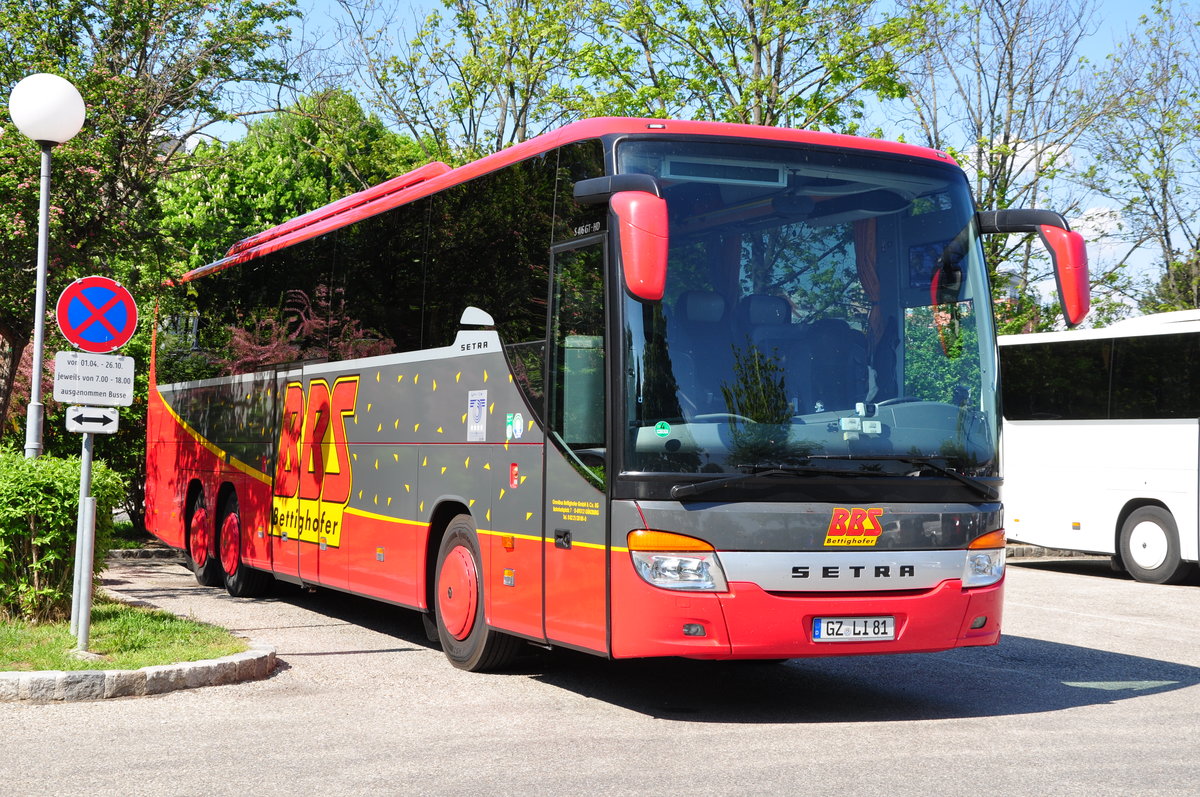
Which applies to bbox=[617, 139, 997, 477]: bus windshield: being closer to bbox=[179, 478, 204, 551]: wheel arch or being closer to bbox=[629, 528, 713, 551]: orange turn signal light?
bbox=[629, 528, 713, 551]: orange turn signal light

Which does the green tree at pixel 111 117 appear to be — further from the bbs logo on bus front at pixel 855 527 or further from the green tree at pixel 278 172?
the bbs logo on bus front at pixel 855 527

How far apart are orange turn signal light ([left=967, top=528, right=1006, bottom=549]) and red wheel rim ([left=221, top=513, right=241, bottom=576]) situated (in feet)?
28.1

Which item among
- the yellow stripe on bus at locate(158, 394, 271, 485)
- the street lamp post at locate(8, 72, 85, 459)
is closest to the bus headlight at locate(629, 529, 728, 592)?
the street lamp post at locate(8, 72, 85, 459)

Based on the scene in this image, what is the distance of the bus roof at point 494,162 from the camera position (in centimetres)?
830

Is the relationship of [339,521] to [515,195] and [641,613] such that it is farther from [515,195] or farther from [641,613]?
[641,613]

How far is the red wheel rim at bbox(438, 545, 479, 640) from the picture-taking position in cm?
972

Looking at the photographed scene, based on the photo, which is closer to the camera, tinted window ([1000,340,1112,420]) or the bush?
the bush

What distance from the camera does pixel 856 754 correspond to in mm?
7059

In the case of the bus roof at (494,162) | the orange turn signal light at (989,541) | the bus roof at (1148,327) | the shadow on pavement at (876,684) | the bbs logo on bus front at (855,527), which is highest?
the bus roof at (494,162)

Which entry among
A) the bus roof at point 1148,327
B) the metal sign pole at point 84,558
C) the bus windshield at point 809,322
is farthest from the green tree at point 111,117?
the bus roof at point 1148,327

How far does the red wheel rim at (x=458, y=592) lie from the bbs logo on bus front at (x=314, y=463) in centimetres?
211

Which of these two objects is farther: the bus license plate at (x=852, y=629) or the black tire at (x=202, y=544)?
the black tire at (x=202, y=544)

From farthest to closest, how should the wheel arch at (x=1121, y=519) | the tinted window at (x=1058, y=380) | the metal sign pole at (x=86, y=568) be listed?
the tinted window at (x=1058, y=380) < the wheel arch at (x=1121, y=519) < the metal sign pole at (x=86, y=568)

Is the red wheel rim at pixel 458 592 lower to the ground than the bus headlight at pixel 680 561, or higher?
lower
